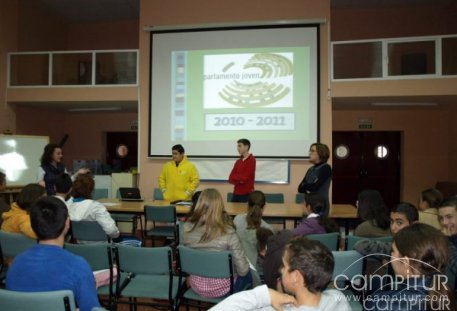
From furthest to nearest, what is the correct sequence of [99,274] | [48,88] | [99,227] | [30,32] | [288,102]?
[30,32], [48,88], [288,102], [99,227], [99,274]

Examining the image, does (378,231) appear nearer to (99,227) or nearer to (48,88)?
(99,227)

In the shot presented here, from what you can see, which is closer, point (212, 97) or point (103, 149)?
point (212, 97)

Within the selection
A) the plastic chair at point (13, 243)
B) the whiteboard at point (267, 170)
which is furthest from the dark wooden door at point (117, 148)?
the plastic chair at point (13, 243)

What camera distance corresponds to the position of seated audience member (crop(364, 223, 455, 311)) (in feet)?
4.59

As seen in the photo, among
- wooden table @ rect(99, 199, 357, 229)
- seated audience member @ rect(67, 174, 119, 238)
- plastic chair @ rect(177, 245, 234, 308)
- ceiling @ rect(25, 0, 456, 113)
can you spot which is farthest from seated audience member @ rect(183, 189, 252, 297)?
ceiling @ rect(25, 0, 456, 113)

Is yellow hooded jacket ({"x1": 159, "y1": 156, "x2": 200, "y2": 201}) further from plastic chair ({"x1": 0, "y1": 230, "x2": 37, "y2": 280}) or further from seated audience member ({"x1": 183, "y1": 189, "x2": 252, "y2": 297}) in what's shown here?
plastic chair ({"x1": 0, "y1": 230, "x2": 37, "y2": 280})

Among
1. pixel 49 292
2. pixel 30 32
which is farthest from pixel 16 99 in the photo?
pixel 49 292

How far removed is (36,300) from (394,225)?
2.33 meters

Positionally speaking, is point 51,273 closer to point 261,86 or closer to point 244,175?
point 244,175

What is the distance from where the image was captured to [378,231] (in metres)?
3.08

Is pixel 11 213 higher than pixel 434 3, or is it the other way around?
pixel 434 3

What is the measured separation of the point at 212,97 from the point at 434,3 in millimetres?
6120

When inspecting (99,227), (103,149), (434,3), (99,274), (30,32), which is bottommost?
(99,274)

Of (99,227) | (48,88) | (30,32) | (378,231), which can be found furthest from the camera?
(30,32)
